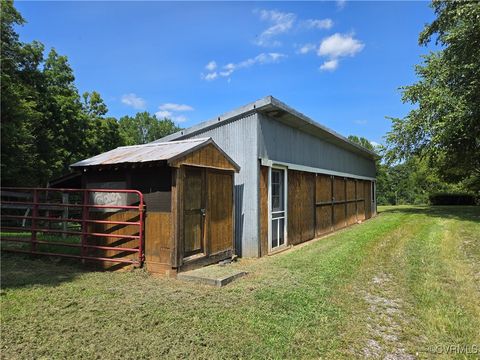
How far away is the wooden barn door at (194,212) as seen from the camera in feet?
20.8

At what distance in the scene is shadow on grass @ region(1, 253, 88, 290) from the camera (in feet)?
18.2

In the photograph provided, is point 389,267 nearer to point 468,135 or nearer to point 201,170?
point 201,170

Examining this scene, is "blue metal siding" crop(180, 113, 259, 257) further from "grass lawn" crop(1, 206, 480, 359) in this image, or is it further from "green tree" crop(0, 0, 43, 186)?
"green tree" crop(0, 0, 43, 186)

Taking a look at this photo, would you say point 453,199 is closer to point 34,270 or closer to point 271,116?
point 271,116

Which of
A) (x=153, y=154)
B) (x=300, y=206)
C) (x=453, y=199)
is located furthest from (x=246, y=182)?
(x=453, y=199)

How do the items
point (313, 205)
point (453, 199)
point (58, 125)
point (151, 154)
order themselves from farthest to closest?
point (453, 199) < point (58, 125) < point (313, 205) < point (151, 154)

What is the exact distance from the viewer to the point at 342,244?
9383 mm

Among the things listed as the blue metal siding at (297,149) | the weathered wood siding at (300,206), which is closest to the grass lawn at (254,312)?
the weathered wood siding at (300,206)

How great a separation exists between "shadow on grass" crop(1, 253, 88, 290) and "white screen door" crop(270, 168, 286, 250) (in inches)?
190

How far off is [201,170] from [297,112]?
395 centimetres

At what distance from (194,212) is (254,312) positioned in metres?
2.75

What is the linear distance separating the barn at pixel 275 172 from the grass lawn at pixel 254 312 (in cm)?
173

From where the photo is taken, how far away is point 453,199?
29.8 metres

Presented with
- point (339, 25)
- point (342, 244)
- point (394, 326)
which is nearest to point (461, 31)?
point (339, 25)
